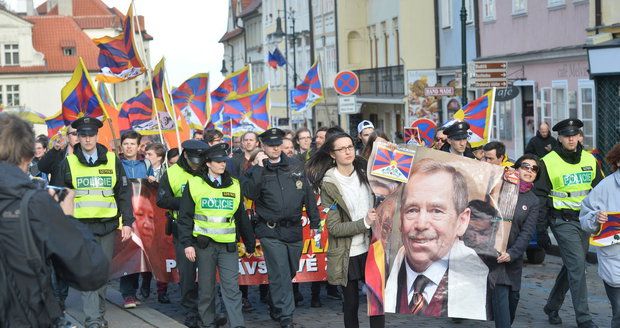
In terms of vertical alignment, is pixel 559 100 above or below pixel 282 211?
above

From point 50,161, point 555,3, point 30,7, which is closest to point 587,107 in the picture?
point 555,3

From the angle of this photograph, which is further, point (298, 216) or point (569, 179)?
point (298, 216)

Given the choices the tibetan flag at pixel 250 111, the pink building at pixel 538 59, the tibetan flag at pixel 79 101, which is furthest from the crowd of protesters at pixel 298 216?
the pink building at pixel 538 59

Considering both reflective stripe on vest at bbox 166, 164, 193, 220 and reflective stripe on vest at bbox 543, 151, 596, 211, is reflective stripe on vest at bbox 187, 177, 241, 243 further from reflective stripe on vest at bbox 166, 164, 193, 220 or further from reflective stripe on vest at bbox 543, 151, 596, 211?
reflective stripe on vest at bbox 543, 151, 596, 211

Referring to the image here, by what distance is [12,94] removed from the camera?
341ft

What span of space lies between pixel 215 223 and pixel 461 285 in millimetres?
2218

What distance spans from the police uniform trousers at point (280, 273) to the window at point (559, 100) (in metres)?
17.6

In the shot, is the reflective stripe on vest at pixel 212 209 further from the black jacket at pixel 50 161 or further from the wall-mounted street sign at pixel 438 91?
the wall-mounted street sign at pixel 438 91

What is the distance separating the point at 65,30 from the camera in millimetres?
106688

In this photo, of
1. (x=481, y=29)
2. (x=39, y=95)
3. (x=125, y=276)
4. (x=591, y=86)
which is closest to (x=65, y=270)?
(x=125, y=276)

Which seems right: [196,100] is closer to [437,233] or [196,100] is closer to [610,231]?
[437,233]

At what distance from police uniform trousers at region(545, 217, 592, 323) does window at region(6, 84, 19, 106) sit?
315ft

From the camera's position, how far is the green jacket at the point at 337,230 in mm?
9234

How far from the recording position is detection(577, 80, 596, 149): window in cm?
2578
